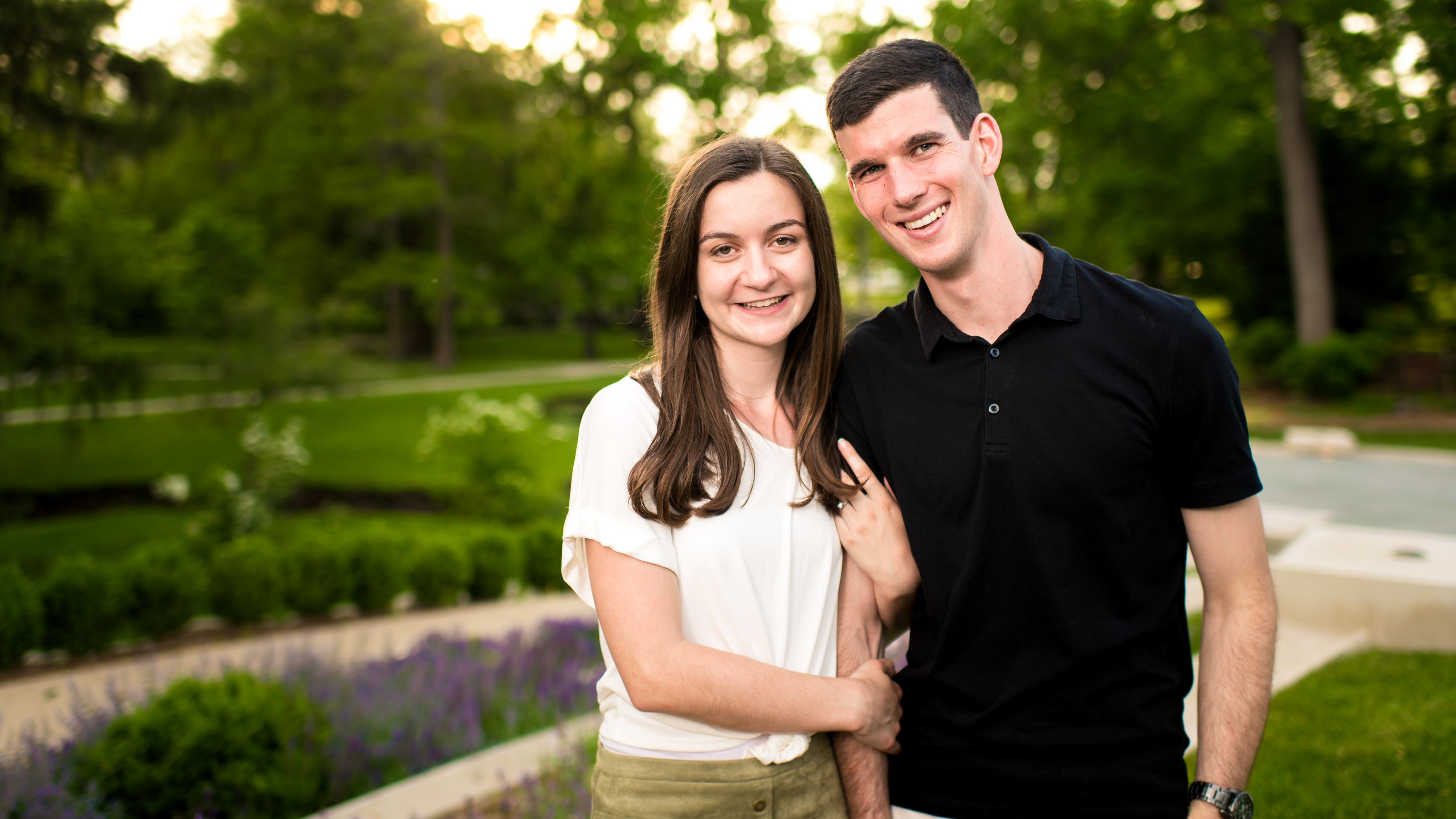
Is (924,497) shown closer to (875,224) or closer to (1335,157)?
(875,224)

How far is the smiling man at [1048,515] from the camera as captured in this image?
1.80 metres

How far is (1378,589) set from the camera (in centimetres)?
491

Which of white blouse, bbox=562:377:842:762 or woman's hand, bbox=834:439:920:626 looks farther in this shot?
woman's hand, bbox=834:439:920:626

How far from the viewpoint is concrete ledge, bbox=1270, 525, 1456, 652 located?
475cm

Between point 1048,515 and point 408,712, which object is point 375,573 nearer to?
point 408,712

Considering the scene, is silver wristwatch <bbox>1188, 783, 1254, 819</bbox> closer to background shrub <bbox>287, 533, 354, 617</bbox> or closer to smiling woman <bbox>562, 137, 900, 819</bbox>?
smiling woman <bbox>562, 137, 900, 819</bbox>

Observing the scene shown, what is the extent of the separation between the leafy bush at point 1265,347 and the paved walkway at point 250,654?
1515 cm

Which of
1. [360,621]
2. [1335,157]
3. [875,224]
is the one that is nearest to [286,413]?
[360,621]

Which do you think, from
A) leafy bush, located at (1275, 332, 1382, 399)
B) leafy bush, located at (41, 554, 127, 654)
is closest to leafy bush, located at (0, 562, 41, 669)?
leafy bush, located at (41, 554, 127, 654)

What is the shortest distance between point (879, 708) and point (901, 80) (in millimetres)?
1373

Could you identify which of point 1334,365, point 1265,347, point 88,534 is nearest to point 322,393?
point 88,534

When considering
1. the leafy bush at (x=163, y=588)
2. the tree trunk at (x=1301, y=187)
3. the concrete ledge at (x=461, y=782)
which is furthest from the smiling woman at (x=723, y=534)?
the tree trunk at (x=1301, y=187)

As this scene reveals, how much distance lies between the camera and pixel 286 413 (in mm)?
18953

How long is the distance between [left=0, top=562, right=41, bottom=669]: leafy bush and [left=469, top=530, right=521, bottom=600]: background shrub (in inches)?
125
